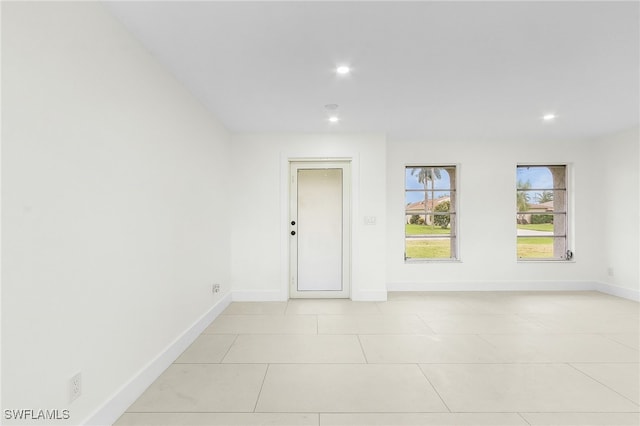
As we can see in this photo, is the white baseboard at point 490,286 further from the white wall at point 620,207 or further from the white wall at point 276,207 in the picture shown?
the white wall at point 276,207

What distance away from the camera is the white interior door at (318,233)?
15.8 ft

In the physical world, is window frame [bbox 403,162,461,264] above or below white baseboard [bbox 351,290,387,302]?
above

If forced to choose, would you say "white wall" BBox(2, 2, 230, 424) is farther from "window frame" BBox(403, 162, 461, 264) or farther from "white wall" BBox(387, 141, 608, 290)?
"window frame" BBox(403, 162, 461, 264)

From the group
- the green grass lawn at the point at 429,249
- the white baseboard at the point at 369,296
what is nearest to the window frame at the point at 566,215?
the green grass lawn at the point at 429,249

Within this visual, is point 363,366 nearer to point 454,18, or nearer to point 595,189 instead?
point 454,18

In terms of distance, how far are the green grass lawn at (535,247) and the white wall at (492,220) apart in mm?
228

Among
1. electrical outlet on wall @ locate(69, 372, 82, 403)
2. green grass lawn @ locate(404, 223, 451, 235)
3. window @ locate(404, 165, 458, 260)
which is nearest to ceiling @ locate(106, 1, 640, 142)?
window @ locate(404, 165, 458, 260)

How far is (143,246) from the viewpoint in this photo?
2.29m

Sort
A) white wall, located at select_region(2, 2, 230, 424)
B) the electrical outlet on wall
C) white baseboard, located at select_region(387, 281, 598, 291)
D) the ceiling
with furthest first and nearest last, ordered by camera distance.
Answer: white baseboard, located at select_region(387, 281, 598, 291)
the ceiling
the electrical outlet on wall
white wall, located at select_region(2, 2, 230, 424)

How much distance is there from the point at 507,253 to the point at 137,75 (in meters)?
5.37

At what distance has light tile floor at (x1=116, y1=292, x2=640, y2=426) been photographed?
6.46 ft

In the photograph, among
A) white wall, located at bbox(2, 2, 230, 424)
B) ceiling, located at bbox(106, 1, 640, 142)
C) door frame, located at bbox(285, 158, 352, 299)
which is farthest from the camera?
door frame, located at bbox(285, 158, 352, 299)

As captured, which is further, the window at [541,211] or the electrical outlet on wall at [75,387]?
the window at [541,211]

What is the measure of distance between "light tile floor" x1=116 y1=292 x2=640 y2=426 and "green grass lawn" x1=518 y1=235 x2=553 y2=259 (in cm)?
136
